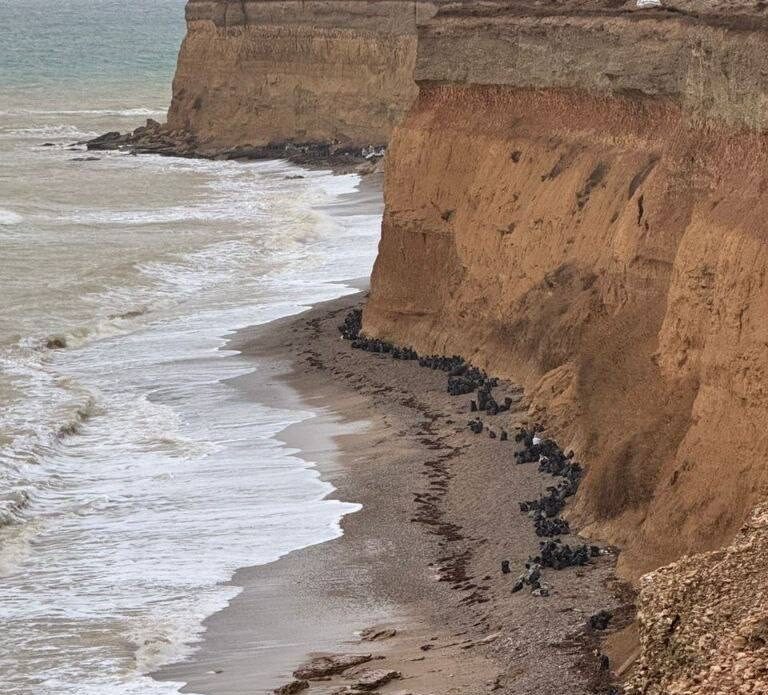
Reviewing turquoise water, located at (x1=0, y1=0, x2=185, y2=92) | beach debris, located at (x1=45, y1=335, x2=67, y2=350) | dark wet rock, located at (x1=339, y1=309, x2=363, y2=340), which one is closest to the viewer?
dark wet rock, located at (x1=339, y1=309, x2=363, y2=340)

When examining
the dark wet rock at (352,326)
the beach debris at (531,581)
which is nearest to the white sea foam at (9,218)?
the dark wet rock at (352,326)

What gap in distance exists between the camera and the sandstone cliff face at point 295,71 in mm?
54812

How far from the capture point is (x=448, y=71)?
23.0 meters

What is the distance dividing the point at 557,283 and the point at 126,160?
40053mm

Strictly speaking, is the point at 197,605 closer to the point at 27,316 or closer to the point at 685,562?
the point at 685,562

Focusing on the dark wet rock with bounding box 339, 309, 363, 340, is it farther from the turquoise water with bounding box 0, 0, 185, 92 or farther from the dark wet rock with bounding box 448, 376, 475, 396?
the turquoise water with bounding box 0, 0, 185, 92

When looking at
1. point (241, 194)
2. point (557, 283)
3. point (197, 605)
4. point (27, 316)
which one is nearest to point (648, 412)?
point (197, 605)

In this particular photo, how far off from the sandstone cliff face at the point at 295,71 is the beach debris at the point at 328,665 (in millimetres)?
42384

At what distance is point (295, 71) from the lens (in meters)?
57.6

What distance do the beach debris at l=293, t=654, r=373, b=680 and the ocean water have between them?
1045 mm

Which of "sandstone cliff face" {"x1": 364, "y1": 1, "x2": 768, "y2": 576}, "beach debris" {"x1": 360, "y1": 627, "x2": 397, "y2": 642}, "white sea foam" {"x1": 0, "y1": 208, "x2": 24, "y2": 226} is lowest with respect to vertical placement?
"white sea foam" {"x1": 0, "y1": 208, "x2": 24, "y2": 226}

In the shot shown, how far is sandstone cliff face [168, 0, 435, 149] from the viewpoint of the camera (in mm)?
54812

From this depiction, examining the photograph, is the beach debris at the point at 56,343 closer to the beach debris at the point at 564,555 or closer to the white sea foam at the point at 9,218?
the beach debris at the point at 564,555

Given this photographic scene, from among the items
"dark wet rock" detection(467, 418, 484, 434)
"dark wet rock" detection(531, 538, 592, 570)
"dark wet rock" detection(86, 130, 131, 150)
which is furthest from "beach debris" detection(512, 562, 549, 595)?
"dark wet rock" detection(86, 130, 131, 150)
